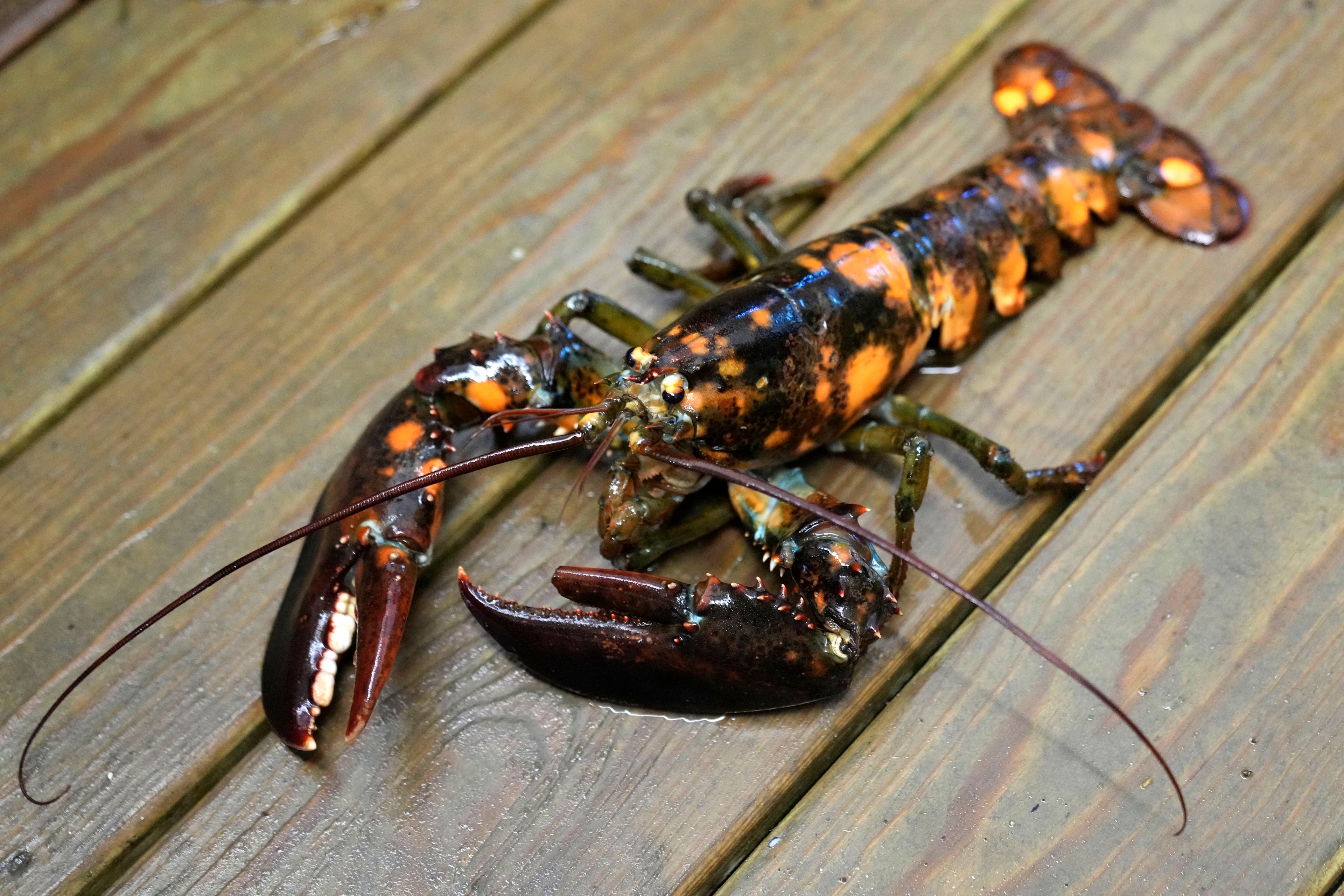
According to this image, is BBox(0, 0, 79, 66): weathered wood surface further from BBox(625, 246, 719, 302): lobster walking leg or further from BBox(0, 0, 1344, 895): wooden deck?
BBox(625, 246, 719, 302): lobster walking leg

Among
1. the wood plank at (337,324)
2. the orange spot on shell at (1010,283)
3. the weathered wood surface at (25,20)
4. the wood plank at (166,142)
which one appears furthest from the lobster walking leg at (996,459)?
the weathered wood surface at (25,20)

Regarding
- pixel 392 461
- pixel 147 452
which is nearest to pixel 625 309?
pixel 392 461

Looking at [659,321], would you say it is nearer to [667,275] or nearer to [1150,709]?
[667,275]

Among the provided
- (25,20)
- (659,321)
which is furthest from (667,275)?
(25,20)

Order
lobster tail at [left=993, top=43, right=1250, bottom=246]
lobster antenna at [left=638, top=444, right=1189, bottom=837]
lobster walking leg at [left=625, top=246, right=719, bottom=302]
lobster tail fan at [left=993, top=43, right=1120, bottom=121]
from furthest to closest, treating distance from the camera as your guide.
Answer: lobster tail fan at [left=993, top=43, right=1120, bottom=121], lobster tail at [left=993, top=43, right=1250, bottom=246], lobster walking leg at [left=625, top=246, right=719, bottom=302], lobster antenna at [left=638, top=444, right=1189, bottom=837]

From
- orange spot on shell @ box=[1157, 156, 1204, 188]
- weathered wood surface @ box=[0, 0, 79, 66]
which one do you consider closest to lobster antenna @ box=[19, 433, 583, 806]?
orange spot on shell @ box=[1157, 156, 1204, 188]

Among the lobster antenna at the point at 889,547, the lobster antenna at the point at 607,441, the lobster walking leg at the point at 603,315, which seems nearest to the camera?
the lobster antenna at the point at 889,547

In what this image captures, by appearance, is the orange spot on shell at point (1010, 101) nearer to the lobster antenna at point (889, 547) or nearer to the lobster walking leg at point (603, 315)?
the lobster walking leg at point (603, 315)
